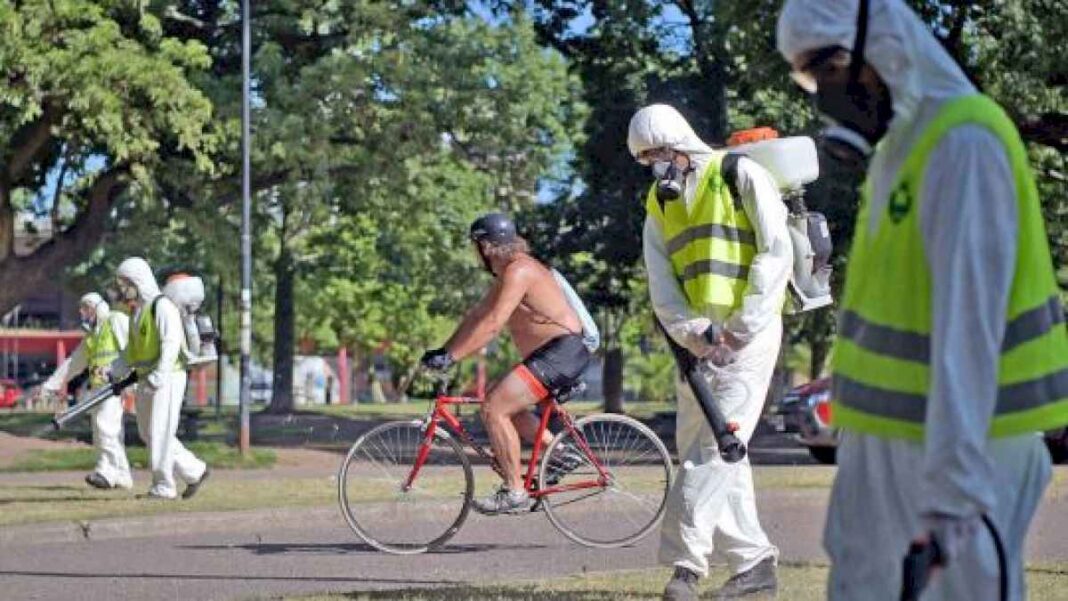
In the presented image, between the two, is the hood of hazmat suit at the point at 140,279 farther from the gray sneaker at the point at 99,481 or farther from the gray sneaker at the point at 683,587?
the gray sneaker at the point at 683,587

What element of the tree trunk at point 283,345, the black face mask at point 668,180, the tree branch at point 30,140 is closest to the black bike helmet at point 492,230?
the black face mask at point 668,180

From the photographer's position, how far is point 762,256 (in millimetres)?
7754

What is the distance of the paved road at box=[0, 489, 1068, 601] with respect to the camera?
9.95 meters

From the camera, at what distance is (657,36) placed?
3422 cm

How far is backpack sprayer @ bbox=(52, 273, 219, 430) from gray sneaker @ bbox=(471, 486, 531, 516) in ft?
16.5

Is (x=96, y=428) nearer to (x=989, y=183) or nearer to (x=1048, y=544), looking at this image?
(x=1048, y=544)

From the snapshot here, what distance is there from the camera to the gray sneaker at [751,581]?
26.3 ft

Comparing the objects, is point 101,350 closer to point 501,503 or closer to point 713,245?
point 501,503

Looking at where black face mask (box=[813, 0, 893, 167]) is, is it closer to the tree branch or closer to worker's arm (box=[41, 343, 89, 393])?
worker's arm (box=[41, 343, 89, 393])

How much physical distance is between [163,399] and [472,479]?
4.99 m

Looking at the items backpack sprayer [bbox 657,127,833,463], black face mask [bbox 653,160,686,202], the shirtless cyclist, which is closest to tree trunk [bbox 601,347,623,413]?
the shirtless cyclist

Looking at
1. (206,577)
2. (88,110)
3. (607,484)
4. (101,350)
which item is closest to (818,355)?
(88,110)

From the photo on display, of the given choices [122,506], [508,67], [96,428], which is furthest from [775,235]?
[508,67]

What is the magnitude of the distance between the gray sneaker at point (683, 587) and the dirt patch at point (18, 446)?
46.9 feet
